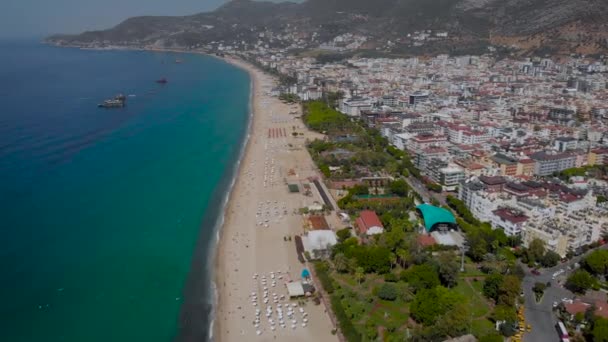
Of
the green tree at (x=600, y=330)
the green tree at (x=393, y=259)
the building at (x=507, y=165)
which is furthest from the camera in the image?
the building at (x=507, y=165)

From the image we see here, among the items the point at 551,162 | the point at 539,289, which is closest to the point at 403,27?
the point at 551,162

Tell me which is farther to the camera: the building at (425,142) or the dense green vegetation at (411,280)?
the building at (425,142)

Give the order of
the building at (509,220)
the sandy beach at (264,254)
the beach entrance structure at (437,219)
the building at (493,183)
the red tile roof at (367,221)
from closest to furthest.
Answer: the sandy beach at (264,254), the building at (509,220), the beach entrance structure at (437,219), the red tile roof at (367,221), the building at (493,183)

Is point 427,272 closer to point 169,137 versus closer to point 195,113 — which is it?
point 169,137

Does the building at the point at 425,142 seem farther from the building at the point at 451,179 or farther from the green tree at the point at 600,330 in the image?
the green tree at the point at 600,330

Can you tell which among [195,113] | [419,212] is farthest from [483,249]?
[195,113]

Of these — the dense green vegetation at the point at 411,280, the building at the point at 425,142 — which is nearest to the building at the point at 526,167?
the building at the point at 425,142
